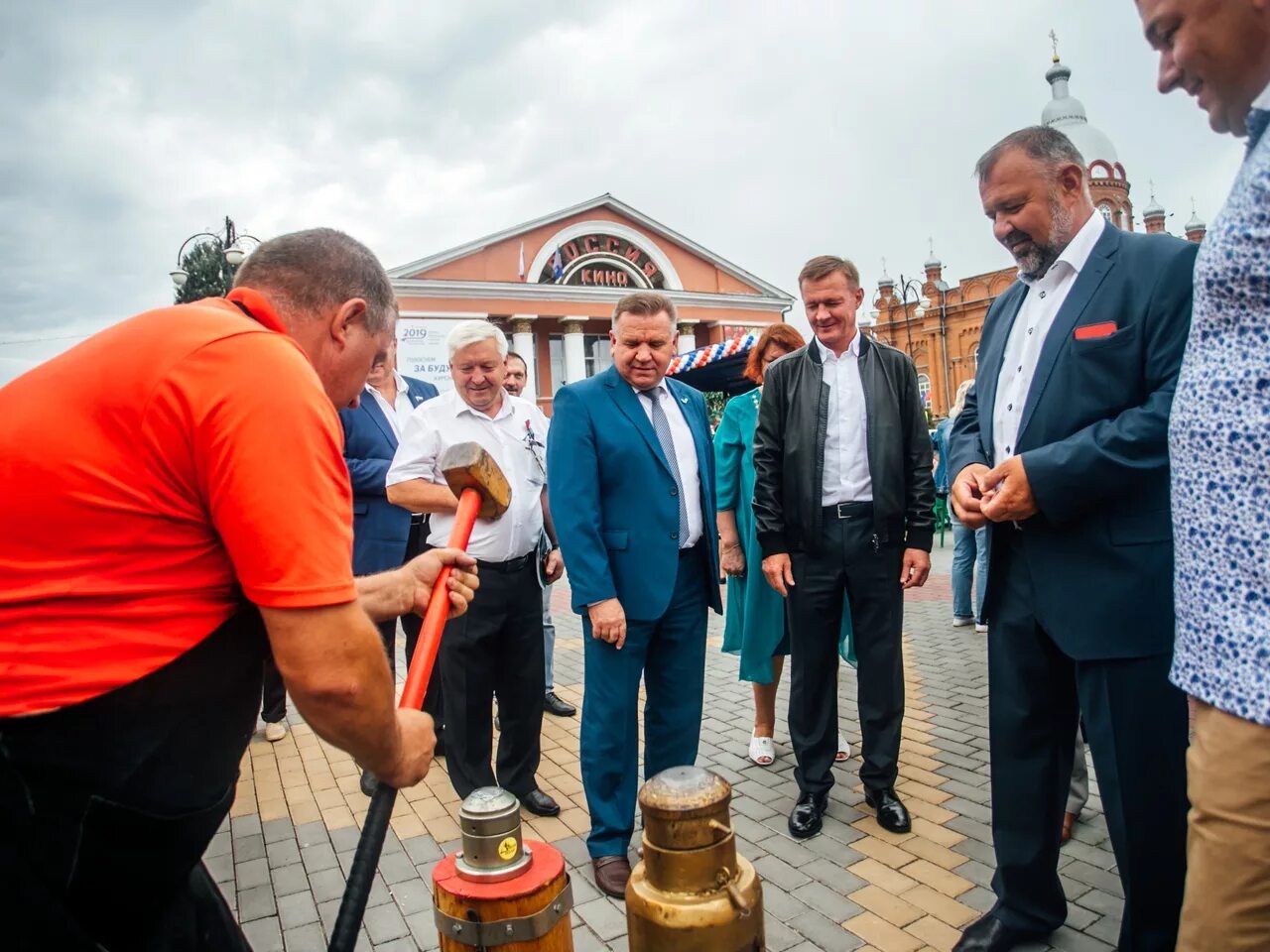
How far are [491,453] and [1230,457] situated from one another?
3.07m

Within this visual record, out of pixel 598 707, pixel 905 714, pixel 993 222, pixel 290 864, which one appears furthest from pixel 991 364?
pixel 290 864

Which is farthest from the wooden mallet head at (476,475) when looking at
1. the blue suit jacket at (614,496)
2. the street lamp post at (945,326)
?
the street lamp post at (945,326)

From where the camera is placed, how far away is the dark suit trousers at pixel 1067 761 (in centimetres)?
223

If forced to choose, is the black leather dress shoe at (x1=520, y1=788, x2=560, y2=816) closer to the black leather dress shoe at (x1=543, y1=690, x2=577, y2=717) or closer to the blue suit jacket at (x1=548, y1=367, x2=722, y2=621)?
the blue suit jacket at (x1=548, y1=367, x2=722, y2=621)

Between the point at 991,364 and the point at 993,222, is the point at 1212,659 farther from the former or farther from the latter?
the point at 993,222

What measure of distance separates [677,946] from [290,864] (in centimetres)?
286

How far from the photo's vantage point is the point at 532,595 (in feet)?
13.2

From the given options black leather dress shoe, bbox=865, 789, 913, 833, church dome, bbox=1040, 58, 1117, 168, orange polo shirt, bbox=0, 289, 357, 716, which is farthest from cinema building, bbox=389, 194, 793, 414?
church dome, bbox=1040, 58, 1117, 168

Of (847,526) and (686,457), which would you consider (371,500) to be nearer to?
(686,457)

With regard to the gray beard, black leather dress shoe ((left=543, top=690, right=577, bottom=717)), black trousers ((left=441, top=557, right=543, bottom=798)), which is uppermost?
the gray beard

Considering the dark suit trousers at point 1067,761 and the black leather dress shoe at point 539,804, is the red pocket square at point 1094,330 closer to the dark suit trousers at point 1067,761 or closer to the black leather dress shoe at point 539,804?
the dark suit trousers at point 1067,761

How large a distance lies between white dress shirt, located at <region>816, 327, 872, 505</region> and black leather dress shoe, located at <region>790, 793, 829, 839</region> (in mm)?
1274

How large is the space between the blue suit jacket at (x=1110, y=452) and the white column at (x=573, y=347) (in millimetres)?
32902

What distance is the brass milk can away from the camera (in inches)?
47.6
